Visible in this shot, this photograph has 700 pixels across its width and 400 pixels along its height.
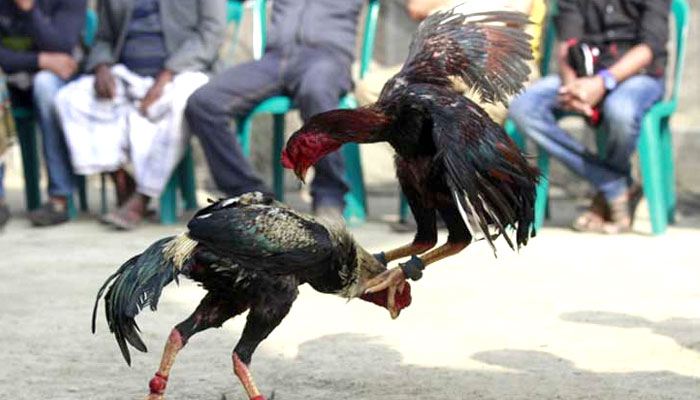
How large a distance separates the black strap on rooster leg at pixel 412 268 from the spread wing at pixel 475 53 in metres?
0.60

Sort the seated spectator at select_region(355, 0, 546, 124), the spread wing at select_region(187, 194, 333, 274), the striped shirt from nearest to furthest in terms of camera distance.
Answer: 1. the spread wing at select_region(187, 194, 333, 274)
2. the seated spectator at select_region(355, 0, 546, 124)
3. the striped shirt

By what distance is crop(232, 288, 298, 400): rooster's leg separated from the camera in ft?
12.6

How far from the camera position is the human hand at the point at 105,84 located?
7918mm

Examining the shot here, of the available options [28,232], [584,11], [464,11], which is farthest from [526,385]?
[28,232]

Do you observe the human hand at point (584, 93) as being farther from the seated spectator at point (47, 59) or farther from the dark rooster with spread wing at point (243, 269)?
the dark rooster with spread wing at point (243, 269)

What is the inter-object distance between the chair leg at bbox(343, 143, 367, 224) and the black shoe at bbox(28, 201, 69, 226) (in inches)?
64.5

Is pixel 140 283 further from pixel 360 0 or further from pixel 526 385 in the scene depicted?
pixel 360 0

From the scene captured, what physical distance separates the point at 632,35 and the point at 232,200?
4101 millimetres

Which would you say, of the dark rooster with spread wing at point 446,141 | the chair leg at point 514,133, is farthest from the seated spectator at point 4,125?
the dark rooster with spread wing at point 446,141

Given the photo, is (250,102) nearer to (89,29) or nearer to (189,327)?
(89,29)

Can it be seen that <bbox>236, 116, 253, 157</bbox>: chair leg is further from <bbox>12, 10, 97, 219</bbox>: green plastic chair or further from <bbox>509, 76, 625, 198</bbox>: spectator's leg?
<bbox>509, 76, 625, 198</bbox>: spectator's leg

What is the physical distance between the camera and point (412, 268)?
4062 mm

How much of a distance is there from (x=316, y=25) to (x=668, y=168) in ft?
7.13

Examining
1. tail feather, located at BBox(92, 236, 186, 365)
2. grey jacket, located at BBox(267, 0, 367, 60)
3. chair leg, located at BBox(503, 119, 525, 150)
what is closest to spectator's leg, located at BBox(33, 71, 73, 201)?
grey jacket, located at BBox(267, 0, 367, 60)
